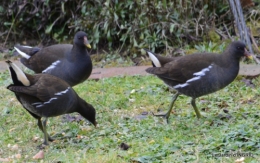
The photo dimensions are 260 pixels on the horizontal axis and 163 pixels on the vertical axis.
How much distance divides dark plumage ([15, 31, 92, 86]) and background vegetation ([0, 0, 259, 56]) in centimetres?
280

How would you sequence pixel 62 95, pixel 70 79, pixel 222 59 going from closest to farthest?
pixel 62 95 → pixel 222 59 → pixel 70 79

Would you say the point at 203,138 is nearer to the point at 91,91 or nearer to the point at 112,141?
the point at 112,141

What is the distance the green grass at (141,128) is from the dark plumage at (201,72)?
354mm

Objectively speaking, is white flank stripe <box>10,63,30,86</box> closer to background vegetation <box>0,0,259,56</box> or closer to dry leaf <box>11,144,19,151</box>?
dry leaf <box>11,144,19,151</box>

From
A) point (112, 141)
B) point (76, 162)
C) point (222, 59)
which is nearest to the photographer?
point (76, 162)

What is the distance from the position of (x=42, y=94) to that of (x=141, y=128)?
112 centimetres

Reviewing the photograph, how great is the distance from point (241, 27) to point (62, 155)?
467 cm

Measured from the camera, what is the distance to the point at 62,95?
19.3 feet

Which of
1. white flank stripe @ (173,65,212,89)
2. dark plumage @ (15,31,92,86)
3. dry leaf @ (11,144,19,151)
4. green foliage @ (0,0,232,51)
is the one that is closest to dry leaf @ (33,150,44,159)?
dry leaf @ (11,144,19,151)

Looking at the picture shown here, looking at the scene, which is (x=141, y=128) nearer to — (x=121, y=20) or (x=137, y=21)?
(x=137, y=21)

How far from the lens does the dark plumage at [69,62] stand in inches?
→ 278

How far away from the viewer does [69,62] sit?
7.11 m

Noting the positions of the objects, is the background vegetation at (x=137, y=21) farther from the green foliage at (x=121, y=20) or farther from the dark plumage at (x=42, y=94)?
the dark plumage at (x=42, y=94)

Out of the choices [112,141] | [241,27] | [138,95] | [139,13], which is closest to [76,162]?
[112,141]
